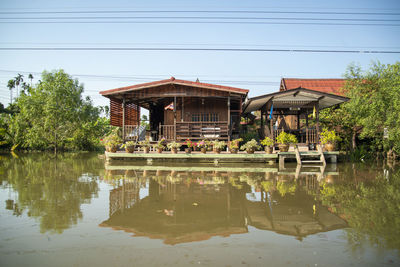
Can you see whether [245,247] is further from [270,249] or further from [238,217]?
[238,217]

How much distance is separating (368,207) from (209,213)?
2732 mm

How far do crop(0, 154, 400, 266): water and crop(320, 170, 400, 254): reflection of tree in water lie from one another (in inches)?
0.6

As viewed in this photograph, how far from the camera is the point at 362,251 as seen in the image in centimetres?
267

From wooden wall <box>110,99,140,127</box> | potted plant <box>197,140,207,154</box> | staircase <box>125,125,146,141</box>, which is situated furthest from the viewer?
wooden wall <box>110,99,140,127</box>

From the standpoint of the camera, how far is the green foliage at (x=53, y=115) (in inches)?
807

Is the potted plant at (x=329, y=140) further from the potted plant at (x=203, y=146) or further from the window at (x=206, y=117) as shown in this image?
the window at (x=206, y=117)

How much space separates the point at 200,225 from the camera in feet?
11.5

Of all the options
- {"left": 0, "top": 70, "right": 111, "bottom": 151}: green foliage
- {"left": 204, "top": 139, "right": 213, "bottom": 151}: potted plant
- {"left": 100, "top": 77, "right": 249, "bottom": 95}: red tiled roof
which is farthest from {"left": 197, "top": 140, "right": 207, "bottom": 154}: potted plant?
{"left": 0, "top": 70, "right": 111, "bottom": 151}: green foliage

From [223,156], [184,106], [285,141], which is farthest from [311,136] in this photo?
[184,106]

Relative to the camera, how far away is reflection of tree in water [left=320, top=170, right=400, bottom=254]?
9.89ft

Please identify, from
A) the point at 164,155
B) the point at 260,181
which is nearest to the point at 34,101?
the point at 164,155

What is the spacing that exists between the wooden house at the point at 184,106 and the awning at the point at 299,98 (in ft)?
4.03

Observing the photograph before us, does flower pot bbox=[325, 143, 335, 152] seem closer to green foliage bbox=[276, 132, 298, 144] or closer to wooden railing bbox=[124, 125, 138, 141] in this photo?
green foliage bbox=[276, 132, 298, 144]

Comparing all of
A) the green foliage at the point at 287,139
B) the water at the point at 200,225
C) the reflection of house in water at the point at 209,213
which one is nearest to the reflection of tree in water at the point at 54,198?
the water at the point at 200,225
